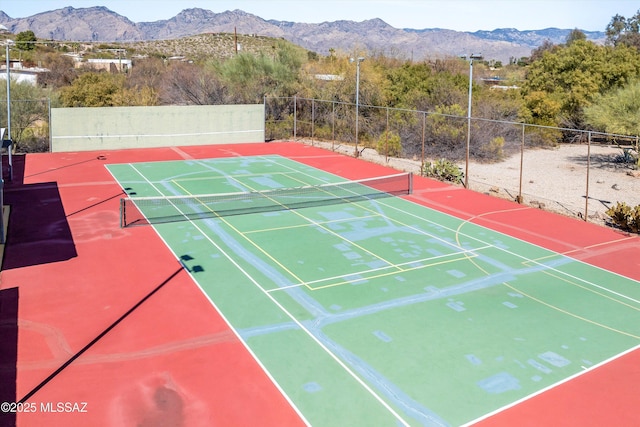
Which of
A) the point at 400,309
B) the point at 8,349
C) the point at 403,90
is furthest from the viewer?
the point at 403,90

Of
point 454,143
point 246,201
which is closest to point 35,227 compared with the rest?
point 246,201

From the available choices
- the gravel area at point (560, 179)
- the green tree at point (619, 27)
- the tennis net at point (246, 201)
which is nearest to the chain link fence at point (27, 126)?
the tennis net at point (246, 201)

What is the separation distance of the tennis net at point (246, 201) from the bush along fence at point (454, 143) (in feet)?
12.7

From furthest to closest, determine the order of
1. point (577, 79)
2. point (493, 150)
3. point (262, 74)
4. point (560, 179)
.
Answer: point (262, 74) → point (577, 79) → point (493, 150) → point (560, 179)

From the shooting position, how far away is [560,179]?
85.8 ft

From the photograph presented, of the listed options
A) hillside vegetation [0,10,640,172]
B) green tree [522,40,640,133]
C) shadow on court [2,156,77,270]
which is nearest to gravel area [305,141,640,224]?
hillside vegetation [0,10,640,172]

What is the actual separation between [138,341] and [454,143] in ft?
80.3

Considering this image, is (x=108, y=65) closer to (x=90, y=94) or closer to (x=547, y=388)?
(x=90, y=94)

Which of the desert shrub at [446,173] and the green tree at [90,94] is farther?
the green tree at [90,94]

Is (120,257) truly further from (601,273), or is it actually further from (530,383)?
(601,273)

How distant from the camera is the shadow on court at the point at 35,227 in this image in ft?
47.4

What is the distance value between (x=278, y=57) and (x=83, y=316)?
3659 cm

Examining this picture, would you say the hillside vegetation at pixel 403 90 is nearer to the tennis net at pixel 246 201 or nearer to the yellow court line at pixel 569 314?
the tennis net at pixel 246 201

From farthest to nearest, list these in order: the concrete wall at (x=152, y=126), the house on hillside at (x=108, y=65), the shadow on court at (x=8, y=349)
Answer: the house on hillside at (x=108, y=65), the concrete wall at (x=152, y=126), the shadow on court at (x=8, y=349)
